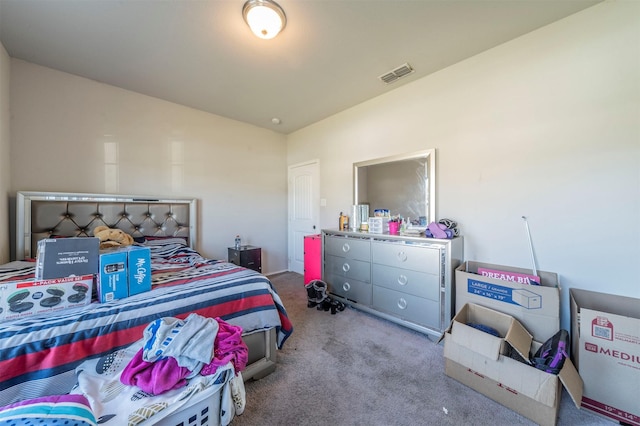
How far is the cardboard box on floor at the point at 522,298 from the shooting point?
5.14 feet

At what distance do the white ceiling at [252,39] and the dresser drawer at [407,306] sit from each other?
90.3 inches

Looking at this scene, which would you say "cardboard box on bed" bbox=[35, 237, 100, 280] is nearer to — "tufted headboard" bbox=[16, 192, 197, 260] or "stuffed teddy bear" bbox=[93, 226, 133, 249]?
"stuffed teddy bear" bbox=[93, 226, 133, 249]

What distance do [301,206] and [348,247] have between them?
1.60m

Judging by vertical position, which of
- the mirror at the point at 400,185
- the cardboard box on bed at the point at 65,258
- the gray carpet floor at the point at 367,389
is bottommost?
the gray carpet floor at the point at 367,389

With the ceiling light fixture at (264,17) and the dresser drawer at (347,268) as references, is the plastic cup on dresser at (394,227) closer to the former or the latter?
the dresser drawer at (347,268)

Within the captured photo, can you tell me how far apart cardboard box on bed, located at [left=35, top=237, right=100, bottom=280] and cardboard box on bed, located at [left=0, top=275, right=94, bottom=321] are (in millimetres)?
55

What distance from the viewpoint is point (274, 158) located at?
4125 millimetres

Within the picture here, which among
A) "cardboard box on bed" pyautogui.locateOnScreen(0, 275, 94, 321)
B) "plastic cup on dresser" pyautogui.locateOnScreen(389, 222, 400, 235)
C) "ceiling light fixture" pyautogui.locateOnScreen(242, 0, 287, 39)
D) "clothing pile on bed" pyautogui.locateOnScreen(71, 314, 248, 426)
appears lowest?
"clothing pile on bed" pyautogui.locateOnScreen(71, 314, 248, 426)

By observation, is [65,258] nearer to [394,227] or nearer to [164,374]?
[164,374]

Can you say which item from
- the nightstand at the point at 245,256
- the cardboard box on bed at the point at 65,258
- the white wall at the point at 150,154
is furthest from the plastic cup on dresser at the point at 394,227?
the cardboard box on bed at the point at 65,258

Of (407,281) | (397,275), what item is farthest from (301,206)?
(407,281)

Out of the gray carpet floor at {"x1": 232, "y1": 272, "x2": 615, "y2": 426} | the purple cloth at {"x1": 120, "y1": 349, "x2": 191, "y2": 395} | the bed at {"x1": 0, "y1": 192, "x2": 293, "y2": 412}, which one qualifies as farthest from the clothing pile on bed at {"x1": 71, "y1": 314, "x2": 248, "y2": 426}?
the gray carpet floor at {"x1": 232, "y1": 272, "x2": 615, "y2": 426}

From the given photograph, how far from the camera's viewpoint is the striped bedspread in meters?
0.93

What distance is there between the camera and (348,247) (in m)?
2.69
